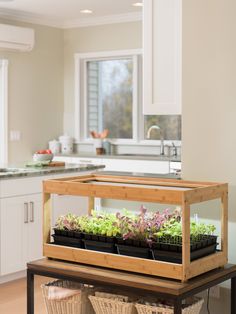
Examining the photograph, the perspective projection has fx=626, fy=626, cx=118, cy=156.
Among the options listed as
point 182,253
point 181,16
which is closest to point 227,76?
point 181,16

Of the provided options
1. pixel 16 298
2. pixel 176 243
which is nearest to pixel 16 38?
pixel 16 298

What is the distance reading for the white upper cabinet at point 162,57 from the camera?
350 centimetres

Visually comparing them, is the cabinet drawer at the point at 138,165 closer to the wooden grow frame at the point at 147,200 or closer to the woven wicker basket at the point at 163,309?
the wooden grow frame at the point at 147,200

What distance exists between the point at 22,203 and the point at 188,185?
250 cm

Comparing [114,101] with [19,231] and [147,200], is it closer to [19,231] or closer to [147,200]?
[19,231]

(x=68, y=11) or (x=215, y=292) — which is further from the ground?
(x=68, y=11)

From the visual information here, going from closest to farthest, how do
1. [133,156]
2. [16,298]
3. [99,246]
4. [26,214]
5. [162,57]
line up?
[99,246] < [162,57] < [16,298] < [26,214] < [133,156]

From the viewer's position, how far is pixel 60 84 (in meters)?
8.26

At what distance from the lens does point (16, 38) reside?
23.7ft

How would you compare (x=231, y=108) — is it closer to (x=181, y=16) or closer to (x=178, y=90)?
(x=178, y=90)

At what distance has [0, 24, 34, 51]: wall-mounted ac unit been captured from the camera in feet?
23.3

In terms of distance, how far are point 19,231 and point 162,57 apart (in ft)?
7.41

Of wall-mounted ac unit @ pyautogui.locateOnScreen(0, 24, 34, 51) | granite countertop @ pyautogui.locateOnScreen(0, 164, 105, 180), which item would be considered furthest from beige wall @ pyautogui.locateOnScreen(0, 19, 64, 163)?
granite countertop @ pyautogui.locateOnScreen(0, 164, 105, 180)

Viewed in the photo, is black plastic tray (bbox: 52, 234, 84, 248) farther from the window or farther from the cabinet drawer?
the window
